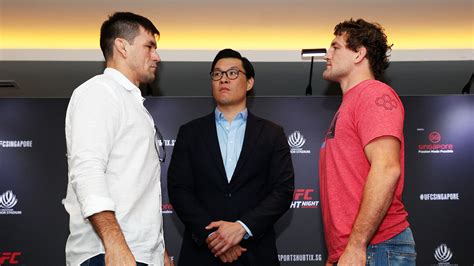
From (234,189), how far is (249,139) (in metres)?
0.29

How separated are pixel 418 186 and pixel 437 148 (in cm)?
33

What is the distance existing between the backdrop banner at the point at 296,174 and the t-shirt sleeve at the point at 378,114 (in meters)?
2.27

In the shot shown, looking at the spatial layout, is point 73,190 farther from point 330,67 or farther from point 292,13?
point 292,13

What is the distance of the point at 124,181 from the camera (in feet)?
6.27

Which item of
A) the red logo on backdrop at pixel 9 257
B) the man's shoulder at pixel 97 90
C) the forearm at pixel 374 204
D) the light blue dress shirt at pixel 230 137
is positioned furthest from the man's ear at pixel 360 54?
the red logo on backdrop at pixel 9 257

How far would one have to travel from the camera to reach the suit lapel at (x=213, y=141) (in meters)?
2.99

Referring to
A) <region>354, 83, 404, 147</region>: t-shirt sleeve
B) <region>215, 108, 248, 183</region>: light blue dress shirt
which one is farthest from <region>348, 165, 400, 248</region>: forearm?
<region>215, 108, 248, 183</region>: light blue dress shirt

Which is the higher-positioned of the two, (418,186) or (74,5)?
(74,5)

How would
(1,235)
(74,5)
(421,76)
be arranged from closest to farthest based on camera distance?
(74,5)
(1,235)
(421,76)

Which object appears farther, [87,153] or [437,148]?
[437,148]

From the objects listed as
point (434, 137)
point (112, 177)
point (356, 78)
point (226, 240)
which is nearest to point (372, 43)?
point (356, 78)

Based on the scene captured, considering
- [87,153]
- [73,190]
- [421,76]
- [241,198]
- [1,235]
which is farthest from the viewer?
[421,76]

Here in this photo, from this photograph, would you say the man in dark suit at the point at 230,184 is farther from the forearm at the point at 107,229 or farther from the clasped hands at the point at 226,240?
the forearm at the point at 107,229

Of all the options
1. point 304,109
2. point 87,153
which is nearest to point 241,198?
point 87,153
